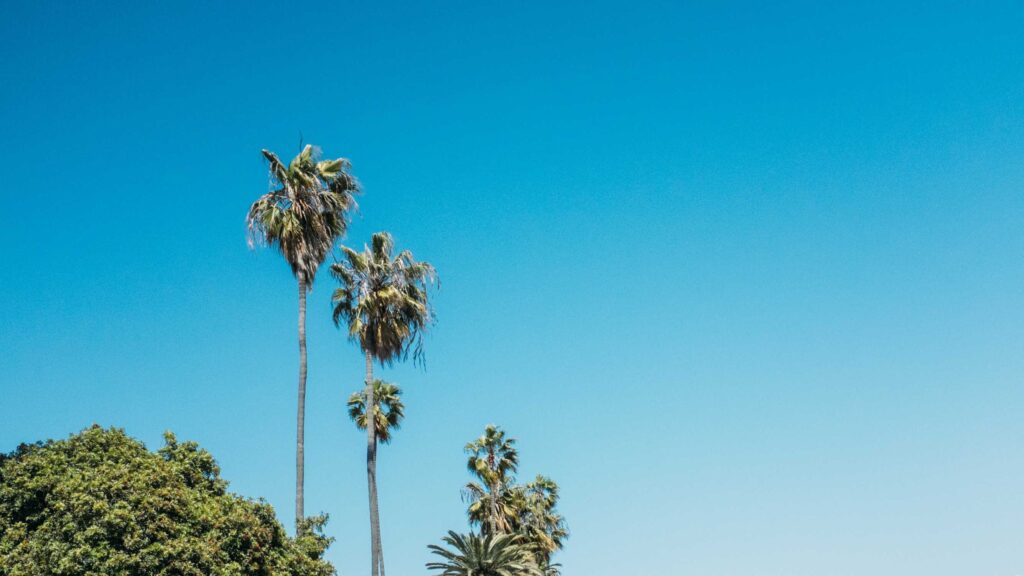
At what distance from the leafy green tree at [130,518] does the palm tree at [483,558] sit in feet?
39.0

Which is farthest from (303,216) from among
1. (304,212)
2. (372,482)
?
(372,482)

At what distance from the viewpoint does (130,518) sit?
29.2 metres

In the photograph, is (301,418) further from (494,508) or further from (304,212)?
(494,508)

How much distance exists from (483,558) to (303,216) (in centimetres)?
1894

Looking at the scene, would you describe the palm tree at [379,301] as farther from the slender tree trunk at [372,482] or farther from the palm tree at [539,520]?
the palm tree at [539,520]

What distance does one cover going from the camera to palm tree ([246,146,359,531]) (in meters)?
38.1

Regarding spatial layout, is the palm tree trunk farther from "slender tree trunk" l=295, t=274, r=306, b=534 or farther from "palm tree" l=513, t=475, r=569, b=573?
"slender tree trunk" l=295, t=274, r=306, b=534

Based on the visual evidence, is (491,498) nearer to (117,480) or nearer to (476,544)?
(476,544)

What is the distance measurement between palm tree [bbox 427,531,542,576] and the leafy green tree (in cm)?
1189

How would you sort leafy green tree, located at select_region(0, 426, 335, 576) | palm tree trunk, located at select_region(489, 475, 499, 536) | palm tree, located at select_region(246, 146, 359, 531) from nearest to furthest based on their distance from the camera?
leafy green tree, located at select_region(0, 426, 335, 576), palm tree, located at select_region(246, 146, 359, 531), palm tree trunk, located at select_region(489, 475, 499, 536)

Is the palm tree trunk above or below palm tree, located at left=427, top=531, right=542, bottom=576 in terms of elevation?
above

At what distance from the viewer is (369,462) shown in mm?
41031

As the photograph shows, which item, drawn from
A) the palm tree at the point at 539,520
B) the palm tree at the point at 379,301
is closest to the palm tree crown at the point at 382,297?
the palm tree at the point at 379,301

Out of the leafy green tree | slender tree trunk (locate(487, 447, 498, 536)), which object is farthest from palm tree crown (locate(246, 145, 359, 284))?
slender tree trunk (locate(487, 447, 498, 536))
